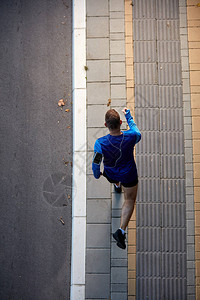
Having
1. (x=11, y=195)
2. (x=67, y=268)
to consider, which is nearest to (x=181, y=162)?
(x=67, y=268)

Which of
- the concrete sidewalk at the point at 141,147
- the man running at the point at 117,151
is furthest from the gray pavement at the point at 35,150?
the man running at the point at 117,151

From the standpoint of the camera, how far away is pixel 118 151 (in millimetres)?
3875

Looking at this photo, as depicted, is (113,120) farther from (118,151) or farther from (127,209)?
(127,209)

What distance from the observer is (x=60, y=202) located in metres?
5.04

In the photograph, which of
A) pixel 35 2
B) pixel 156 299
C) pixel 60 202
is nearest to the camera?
pixel 156 299

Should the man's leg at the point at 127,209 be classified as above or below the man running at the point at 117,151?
below

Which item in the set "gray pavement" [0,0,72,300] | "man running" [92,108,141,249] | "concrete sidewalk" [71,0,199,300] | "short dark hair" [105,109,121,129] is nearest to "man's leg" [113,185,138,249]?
"man running" [92,108,141,249]

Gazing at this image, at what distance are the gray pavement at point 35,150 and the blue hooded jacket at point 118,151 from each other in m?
1.31

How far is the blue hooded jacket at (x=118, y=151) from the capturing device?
12.6 feet

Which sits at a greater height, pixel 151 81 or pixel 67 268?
pixel 151 81

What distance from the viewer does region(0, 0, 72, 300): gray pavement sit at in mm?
4914

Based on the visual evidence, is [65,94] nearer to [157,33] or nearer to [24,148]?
[24,148]

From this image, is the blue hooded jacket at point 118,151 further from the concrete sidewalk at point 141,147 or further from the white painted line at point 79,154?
the white painted line at point 79,154

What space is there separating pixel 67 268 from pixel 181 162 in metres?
2.85
